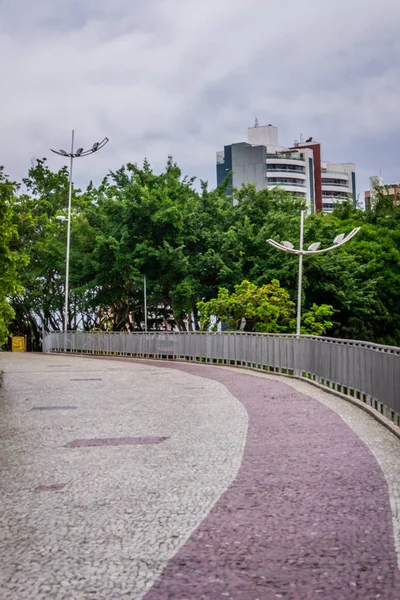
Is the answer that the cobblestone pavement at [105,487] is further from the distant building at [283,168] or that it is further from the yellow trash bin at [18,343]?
the distant building at [283,168]

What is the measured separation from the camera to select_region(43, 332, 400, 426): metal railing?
1322cm

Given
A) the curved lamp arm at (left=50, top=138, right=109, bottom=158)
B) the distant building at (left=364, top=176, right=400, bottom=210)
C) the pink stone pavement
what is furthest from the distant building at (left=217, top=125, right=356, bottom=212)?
the pink stone pavement

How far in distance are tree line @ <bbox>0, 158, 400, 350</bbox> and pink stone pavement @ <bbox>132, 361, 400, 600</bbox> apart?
3146cm

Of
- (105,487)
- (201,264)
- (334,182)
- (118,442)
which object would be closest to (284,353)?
(118,442)

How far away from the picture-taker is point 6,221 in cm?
2002

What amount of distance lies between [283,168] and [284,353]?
365 ft

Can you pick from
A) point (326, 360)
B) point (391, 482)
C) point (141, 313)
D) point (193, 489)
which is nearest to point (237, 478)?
point (193, 489)

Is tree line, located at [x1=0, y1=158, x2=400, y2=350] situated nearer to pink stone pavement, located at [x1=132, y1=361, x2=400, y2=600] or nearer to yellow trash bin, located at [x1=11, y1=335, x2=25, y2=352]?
yellow trash bin, located at [x1=11, y1=335, x2=25, y2=352]

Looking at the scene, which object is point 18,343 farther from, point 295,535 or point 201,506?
point 295,535

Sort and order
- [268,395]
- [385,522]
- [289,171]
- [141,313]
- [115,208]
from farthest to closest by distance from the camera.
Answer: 1. [289,171]
2. [141,313]
3. [115,208]
4. [268,395]
5. [385,522]

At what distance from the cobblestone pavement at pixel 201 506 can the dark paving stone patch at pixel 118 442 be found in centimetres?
6

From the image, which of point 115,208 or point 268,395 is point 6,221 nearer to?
point 268,395

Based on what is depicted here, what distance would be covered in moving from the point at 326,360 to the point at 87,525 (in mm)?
13239

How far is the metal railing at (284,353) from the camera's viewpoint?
1322 centimetres
